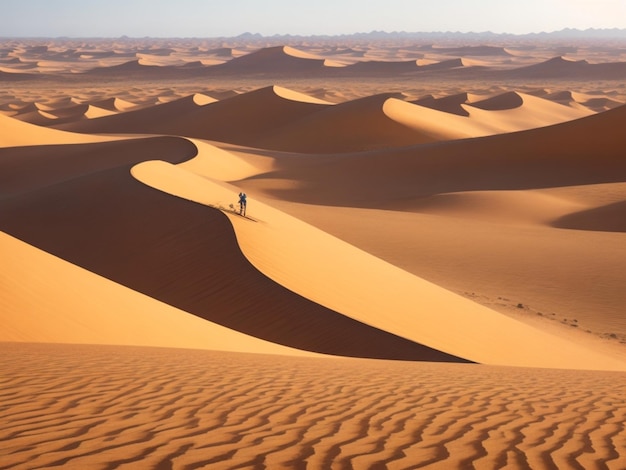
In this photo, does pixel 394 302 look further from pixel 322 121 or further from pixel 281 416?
pixel 322 121

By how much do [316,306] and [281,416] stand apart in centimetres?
604

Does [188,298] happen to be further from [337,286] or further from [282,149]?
[282,149]

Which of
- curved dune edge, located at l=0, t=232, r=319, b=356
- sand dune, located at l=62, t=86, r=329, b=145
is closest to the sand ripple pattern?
curved dune edge, located at l=0, t=232, r=319, b=356

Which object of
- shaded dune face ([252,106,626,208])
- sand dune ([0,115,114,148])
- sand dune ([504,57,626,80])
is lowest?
shaded dune face ([252,106,626,208])

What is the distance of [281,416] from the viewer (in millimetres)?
4996

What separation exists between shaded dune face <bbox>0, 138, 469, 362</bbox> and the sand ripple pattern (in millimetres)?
3180

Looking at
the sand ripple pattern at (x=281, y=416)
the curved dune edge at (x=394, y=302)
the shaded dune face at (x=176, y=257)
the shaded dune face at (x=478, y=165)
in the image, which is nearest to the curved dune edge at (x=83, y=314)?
the shaded dune face at (x=176, y=257)

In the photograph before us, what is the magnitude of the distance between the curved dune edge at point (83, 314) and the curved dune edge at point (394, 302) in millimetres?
1729

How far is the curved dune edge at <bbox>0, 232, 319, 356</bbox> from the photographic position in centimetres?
873

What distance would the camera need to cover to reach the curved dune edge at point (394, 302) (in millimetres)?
11102

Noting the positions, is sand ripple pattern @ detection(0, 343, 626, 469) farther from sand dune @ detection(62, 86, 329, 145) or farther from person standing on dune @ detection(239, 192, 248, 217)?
sand dune @ detection(62, 86, 329, 145)

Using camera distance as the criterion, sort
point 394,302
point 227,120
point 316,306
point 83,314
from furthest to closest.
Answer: point 227,120 < point 394,302 < point 316,306 < point 83,314

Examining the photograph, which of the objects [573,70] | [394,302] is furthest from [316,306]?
[573,70]

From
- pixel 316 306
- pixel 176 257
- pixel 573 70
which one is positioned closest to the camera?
pixel 316 306
